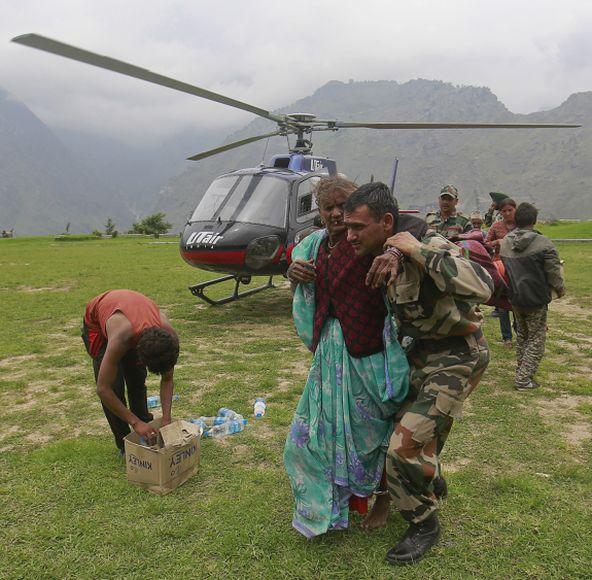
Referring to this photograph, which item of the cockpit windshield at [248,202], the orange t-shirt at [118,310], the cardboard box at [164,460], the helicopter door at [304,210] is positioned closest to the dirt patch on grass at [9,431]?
the orange t-shirt at [118,310]

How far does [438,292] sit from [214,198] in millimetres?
6538

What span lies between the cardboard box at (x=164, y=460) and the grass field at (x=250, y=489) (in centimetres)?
7

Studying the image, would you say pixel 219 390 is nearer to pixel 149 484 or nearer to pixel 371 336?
pixel 149 484

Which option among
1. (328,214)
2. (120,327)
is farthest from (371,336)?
(120,327)

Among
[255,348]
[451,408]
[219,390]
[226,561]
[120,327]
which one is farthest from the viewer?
[255,348]

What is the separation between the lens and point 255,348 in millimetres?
7074

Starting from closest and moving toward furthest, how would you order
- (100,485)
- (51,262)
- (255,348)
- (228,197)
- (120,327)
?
(120,327) → (100,485) → (255,348) → (228,197) → (51,262)

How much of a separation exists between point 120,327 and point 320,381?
134 cm

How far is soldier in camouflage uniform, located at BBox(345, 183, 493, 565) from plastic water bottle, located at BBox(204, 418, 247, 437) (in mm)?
1920

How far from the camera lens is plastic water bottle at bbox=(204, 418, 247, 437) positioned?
14.3 ft

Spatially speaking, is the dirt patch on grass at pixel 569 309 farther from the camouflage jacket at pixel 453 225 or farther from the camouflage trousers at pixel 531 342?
the camouflage trousers at pixel 531 342

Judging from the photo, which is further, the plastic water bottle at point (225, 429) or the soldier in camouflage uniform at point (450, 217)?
the soldier in camouflage uniform at point (450, 217)

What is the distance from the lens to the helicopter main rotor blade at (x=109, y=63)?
4258 mm

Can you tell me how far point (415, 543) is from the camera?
2.83 m
